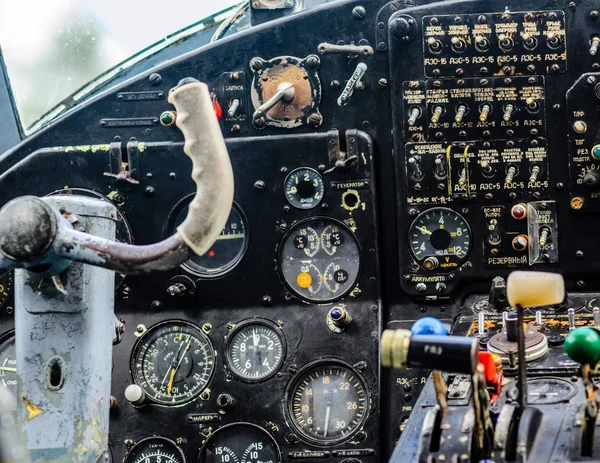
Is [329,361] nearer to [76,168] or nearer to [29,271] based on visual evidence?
[76,168]

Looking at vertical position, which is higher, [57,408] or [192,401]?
[57,408]

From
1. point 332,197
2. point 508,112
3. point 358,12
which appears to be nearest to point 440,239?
point 332,197

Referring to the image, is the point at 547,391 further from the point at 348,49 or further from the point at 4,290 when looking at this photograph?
the point at 4,290

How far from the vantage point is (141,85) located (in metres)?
5.21

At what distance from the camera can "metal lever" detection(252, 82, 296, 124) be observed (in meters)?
4.98

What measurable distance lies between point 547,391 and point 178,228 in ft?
4.76

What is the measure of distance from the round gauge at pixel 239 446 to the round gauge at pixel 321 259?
65 centimetres

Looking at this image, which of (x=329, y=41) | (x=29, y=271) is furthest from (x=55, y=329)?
(x=329, y=41)

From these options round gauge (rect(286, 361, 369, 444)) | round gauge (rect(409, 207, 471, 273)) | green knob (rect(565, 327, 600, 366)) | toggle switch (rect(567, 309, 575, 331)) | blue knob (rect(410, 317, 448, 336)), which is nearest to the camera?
green knob (rect(565, 327, 600, 366))

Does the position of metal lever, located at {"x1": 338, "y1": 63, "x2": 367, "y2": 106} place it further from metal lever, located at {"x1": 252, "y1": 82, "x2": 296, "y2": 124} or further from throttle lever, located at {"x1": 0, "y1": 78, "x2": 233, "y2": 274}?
throttle lever, located at {"x1": 0, "y1": 78, "x2": 233, "y2": 274}

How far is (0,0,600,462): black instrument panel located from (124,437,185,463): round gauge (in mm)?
10

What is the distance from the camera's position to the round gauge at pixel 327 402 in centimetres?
493

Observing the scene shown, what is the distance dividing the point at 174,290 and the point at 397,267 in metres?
1.03

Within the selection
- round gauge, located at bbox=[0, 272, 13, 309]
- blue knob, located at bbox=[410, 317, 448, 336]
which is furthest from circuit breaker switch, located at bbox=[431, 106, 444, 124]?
round gauge, located at bbox=[0, 272, 13, 309]
